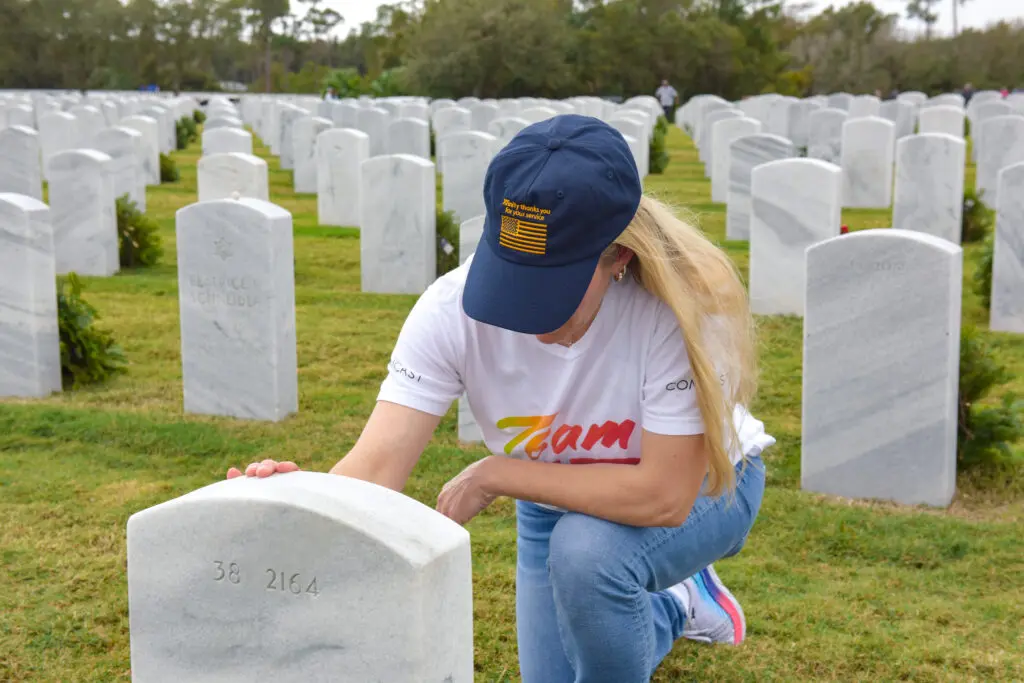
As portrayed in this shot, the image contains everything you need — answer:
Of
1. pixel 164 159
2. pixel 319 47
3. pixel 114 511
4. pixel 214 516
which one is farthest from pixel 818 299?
pixel 319 47

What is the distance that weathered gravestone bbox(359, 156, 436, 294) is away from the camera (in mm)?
9078

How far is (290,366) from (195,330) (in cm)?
51

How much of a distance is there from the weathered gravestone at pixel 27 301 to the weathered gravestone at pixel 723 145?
33.2 ft

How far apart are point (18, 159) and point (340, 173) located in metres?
3.11

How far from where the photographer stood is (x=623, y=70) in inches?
1629

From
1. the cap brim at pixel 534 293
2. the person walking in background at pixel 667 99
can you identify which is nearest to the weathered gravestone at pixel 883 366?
the cap brim at pixel 534 293

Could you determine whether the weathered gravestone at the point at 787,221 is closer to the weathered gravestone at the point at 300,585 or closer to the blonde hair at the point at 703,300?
the blonde hair at the point at 703,300

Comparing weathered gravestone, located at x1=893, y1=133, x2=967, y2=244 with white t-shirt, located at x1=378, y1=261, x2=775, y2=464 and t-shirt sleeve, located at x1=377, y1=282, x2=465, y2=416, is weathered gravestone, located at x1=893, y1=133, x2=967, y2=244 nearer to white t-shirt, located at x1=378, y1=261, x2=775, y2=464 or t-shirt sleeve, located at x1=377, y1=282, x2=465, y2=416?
white t-shirt, located at x1=378, y1=261, x2=775, y2=464

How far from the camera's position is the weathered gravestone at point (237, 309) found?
593 centimetres

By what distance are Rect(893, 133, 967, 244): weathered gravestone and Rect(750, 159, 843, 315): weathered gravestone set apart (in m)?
2.36

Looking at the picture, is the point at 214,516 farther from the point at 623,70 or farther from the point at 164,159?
the point at 623,70

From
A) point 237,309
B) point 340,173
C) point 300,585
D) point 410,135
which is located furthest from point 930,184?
point 300,585

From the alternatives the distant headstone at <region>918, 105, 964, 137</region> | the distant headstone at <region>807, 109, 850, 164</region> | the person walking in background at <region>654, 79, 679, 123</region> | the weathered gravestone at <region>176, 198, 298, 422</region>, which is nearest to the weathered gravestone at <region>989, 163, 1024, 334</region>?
the weathered gravestone at <region>176, 198, 298, 422</region>

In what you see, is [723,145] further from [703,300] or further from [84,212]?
[703,300]
